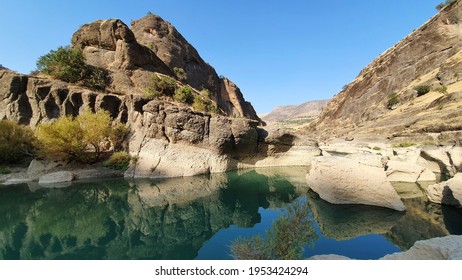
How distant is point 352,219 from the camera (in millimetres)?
10852

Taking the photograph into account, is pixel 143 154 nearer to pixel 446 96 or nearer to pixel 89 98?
pixel 89 98

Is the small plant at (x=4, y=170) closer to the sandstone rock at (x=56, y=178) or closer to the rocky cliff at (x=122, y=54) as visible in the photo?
the sandstone rock at (x=56, y=178)

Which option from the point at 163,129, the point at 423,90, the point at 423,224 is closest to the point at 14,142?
the point at 163,129

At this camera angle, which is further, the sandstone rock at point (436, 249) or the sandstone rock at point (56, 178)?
the sandstone rock at point (56, 178)

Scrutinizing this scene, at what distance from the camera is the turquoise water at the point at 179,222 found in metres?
8.66

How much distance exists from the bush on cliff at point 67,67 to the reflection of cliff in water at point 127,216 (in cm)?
1626

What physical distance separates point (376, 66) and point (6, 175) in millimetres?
81459

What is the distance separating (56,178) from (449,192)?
27.5 metres

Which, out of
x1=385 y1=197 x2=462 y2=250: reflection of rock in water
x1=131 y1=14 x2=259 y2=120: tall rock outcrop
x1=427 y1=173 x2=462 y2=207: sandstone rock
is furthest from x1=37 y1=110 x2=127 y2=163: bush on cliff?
x1=131 y1=14 x2=259 y2=120: tall rock outcrop

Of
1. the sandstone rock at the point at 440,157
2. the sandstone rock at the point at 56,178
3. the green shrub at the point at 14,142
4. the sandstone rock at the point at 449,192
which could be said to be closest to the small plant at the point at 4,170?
the green shrub at the point at 14,142

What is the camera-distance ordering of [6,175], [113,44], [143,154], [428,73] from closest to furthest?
[6,175], [143,154], [113,44], [428,73]

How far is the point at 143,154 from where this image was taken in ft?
79.7

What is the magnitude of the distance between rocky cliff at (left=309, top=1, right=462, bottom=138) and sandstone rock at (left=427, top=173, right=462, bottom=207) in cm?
1630
